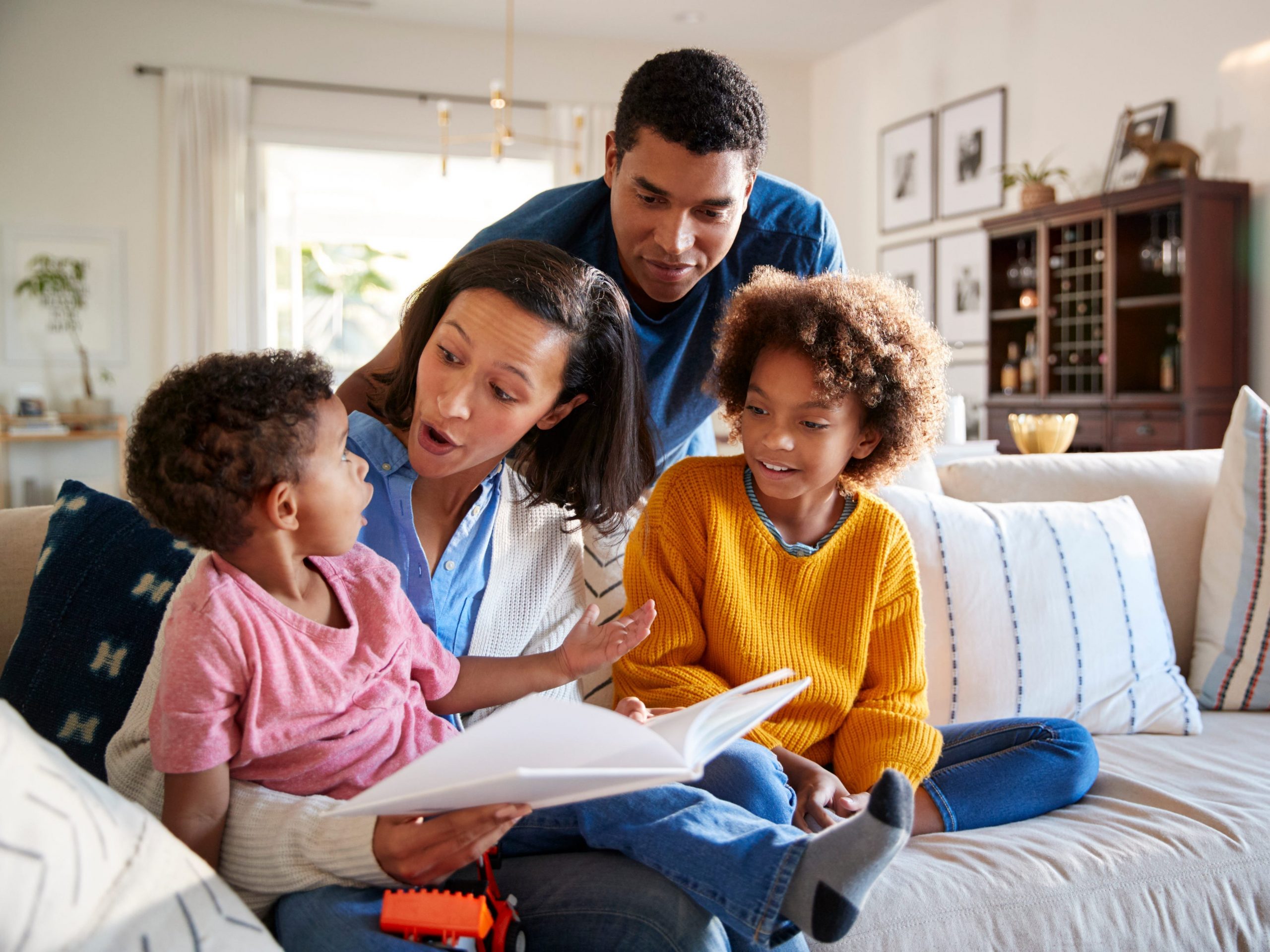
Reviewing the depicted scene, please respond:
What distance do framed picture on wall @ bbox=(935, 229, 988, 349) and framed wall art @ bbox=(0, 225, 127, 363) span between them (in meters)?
4.76

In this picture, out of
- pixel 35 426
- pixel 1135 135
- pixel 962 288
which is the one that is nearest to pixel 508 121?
pixel 962 288

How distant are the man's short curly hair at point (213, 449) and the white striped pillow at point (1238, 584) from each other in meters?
1.74

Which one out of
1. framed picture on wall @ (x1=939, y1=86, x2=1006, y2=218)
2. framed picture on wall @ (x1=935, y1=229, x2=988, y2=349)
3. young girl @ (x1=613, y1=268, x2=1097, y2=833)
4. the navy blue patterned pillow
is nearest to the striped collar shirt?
young girl @ (x1=613, y1=268, x2=1097, y2=833)

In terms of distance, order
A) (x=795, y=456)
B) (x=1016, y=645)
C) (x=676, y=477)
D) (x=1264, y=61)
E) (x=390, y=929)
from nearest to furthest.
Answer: (x=390, y=929) < (x=795, y=456) < (x=676, y=477) < (x=1016, y=645) < (x=1264, y=61)

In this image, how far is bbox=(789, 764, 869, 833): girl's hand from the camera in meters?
1.31

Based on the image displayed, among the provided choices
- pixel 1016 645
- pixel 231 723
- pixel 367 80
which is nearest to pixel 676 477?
pixel 1016 645

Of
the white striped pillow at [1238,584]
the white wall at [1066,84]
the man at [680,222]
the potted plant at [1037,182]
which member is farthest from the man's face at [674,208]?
the potted plant at [1037,182]

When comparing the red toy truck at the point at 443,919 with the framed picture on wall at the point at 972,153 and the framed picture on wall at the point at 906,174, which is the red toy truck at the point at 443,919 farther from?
the framed picture on wall at the point at 906,174

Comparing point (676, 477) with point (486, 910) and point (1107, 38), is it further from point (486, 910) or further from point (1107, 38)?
point (1107, 38)

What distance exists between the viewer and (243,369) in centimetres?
105

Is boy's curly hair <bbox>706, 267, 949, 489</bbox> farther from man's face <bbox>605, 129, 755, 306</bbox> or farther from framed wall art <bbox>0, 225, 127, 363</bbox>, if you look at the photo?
framed wall art <bbox>0, 225, 127, 363</bbox>

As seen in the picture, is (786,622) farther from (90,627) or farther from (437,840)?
(90,627)

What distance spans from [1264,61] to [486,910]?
15.0 ft

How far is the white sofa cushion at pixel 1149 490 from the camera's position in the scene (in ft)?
6.81
